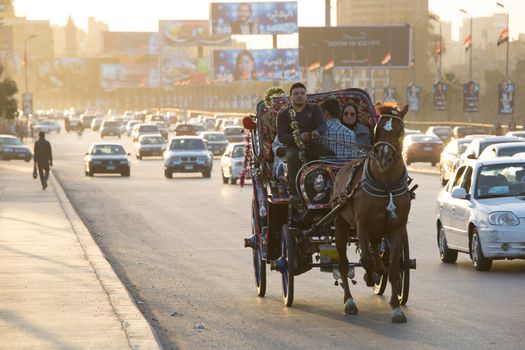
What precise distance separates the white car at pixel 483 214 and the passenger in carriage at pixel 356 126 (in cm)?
320

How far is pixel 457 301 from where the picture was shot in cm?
1430

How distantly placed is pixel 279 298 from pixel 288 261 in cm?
117

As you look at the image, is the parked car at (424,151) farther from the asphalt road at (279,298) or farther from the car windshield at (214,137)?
the asphalt road at (279,298)

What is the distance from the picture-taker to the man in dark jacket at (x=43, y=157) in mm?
41694

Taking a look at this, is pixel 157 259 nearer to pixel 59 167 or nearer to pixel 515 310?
pixel 515 310

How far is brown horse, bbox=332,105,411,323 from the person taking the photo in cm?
1252

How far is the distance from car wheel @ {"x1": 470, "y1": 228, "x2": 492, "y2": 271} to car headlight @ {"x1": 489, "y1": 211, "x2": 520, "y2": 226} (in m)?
0.33

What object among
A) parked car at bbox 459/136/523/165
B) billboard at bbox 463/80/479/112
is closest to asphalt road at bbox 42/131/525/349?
parked car at bbox 459/136/523/165

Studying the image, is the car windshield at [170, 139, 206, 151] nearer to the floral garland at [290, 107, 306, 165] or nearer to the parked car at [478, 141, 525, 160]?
the parked car at [478, 141, 525, 160]

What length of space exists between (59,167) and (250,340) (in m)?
54.5

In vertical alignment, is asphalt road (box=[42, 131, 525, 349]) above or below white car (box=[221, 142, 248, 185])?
above

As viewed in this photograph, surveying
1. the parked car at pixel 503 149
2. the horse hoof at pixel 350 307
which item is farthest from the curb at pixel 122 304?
the parked car at pixel 503 149

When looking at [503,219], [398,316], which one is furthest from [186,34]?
[398,316]

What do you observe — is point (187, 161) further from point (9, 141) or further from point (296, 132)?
point (296, 132)
